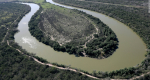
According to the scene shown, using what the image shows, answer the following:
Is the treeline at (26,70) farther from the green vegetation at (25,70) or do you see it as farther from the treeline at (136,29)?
the treeline at (136,29)

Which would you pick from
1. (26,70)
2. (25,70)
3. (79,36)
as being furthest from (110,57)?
(25,70)

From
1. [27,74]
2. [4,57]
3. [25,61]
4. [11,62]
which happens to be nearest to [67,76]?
[27,74]

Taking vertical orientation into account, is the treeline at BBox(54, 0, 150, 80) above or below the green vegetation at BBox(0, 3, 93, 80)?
above

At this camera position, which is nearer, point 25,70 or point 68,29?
point 25,70

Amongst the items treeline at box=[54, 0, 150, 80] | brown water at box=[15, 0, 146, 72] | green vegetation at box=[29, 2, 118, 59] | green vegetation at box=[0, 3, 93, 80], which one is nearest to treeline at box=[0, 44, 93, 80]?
green vegetation at box=[0, 3, 93, 80]

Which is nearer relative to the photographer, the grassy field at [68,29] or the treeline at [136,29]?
the treeline at [136,29]

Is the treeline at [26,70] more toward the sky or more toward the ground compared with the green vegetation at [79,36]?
more toward the ground

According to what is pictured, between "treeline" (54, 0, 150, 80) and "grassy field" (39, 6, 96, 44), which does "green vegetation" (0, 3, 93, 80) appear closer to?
"treeline" (54, 0, 150, 80)

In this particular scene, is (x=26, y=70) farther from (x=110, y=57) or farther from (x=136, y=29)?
(x=136, y=29)

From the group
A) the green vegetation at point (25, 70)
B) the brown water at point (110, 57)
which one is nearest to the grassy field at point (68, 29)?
the brown water at point (110, 57)
